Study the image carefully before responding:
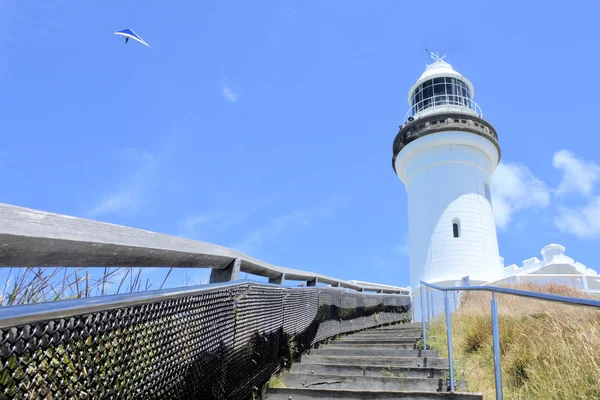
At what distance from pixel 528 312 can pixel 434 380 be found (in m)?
2.10

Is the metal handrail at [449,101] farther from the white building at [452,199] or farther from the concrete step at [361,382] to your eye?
the concrete step at [361,382]

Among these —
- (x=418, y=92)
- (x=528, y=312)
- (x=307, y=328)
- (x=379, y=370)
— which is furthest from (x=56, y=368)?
(x=418, y=92)

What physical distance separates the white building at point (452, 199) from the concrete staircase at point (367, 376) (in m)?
12.5

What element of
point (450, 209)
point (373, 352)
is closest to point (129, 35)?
point (373, 352)

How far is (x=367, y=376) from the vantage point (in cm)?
489

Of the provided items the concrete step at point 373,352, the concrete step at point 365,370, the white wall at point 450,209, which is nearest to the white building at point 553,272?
the white wall at point 450,209

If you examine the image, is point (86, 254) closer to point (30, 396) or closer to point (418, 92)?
point (30, 396)

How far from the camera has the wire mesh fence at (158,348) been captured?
57.2 inches

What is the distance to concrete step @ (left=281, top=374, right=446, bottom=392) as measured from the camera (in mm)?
4688

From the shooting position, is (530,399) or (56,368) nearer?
(56,368)

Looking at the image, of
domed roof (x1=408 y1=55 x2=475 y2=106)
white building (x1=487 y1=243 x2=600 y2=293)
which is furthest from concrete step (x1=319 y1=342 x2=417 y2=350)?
domed roof (x1=408 y1=55 x2=475 y2=106)

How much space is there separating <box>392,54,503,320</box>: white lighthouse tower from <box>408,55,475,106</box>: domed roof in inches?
32.8

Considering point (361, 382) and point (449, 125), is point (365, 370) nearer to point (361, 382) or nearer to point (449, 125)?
point (361, 382)

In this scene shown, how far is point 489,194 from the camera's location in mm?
21406
